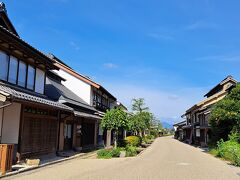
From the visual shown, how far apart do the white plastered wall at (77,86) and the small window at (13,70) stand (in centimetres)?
1786

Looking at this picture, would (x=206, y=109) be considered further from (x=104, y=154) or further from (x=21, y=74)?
(x=21, y=74)

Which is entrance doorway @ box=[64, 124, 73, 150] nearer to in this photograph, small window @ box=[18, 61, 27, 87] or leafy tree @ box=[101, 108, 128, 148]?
leafy tree @ box=[101, 108, 128, 148]

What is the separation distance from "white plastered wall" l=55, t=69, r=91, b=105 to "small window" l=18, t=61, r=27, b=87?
1663 centimetres

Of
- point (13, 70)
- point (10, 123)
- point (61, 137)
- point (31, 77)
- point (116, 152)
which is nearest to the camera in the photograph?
point (10, 123)

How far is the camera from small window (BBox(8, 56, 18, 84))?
59.8 ft

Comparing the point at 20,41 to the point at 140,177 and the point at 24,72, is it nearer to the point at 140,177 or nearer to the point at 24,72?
the point at 24,72

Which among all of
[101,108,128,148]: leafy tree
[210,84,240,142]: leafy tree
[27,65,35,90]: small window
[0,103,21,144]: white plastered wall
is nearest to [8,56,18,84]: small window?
[0,103,21,144]: white plastered wall

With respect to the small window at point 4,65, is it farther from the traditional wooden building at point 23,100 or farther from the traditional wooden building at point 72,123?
the traditional wooden building at point 72,123

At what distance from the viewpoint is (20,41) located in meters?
17.9

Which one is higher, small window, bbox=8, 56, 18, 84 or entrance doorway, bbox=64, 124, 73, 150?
small window, bbox=8, 56, 18, 84

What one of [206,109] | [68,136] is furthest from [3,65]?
[206,109]

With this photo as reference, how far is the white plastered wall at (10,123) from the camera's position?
17.0m

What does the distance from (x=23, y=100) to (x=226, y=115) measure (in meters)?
20.6

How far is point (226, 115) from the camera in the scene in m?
30.6
